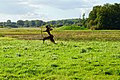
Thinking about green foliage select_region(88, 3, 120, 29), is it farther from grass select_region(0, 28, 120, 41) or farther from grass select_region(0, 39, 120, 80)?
grass select_region(0, 39, 120, 80)

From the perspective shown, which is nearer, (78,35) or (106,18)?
(78,35)

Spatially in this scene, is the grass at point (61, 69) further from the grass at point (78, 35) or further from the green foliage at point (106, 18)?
the green foliage at point (106, 18)

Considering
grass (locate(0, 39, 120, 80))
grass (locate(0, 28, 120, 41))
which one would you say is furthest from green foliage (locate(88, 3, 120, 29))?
grass (locate(0, 39, 120, 80))

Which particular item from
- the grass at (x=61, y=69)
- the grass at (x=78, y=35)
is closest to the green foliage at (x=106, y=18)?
the grass at (x=78, y=35)

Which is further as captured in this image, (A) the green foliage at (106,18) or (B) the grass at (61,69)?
(A) the green foliage at (106,18)

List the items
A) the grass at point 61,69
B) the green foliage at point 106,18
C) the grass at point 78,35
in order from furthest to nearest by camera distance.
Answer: the green foliage at point 106,18 → the grass at point 78,35 → the grass at point 61,69

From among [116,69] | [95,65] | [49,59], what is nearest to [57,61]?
[49,59]

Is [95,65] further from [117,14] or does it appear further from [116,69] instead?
[117,14]

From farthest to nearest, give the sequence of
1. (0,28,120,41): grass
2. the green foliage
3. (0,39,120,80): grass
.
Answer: the green foliage → (0,28,120,41): grass → (0,39,120,80): grass

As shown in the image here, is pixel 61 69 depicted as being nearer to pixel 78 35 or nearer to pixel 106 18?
pixel 78 35

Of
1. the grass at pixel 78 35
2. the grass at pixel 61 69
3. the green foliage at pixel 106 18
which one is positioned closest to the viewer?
A: the grass at pixel 61 69

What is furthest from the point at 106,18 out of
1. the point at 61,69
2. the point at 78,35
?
the point at 61,69

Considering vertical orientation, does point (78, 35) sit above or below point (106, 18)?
below

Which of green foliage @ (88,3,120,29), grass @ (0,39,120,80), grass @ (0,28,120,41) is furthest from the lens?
green foliage @ (88,3,120,29)
